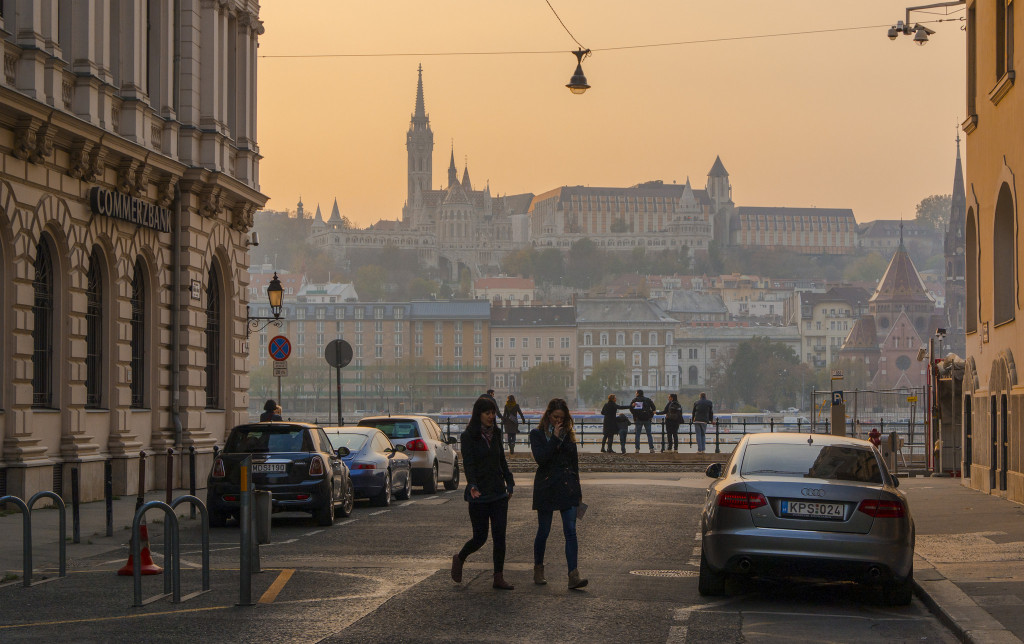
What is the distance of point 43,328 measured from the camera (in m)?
22.9

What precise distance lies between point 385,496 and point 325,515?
401 centimetres

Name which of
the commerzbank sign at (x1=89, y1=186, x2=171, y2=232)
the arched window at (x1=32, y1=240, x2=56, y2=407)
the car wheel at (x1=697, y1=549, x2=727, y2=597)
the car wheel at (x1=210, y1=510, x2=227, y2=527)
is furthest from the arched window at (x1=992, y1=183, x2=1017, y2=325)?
the arched window at (x1=32, y1=240, x2=56, y2=407)

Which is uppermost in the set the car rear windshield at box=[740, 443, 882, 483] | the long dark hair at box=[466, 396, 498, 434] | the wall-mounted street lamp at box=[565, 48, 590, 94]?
the wall-mounted street lamp at box=[565, 48, 590, 94]

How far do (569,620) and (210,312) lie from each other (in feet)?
69.7

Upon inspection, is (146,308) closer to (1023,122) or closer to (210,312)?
(210,312)

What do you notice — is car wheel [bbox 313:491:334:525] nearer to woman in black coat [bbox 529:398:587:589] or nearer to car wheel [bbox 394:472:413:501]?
car wheel [bbox 394:472:413:501]

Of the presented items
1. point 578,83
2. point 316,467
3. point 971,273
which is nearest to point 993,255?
point 971,273

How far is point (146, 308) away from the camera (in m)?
27.1

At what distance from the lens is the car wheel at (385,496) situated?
2284 centimetres

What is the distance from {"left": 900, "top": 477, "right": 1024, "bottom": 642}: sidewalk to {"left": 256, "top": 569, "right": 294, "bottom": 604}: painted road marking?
4.97m

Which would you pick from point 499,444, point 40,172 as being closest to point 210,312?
point 40,172

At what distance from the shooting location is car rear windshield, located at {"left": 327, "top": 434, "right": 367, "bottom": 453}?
2264cm

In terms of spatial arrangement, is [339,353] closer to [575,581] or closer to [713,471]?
[713,471]

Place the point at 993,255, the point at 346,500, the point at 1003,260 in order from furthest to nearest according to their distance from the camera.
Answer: the point at 993,255
the point at 1003,260
the point at 346,500
